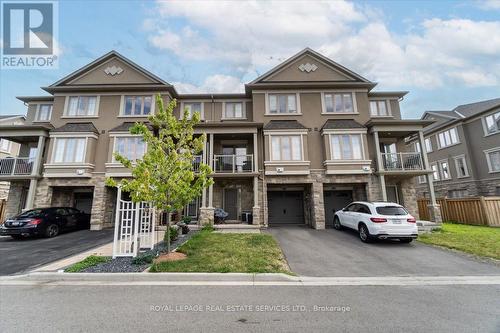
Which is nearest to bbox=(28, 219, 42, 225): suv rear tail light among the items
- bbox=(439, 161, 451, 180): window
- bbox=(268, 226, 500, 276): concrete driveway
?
bbox=(268, 226, 500, 276): concrete driveway

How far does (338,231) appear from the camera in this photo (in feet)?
40.6

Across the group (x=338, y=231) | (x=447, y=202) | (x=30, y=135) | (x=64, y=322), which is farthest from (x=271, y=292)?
(x=30, y=135)

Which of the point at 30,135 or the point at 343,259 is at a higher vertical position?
the point at 30,135

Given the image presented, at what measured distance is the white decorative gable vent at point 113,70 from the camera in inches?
657

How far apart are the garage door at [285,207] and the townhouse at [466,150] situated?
545 inches

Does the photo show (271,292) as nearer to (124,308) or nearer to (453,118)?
(124,308)

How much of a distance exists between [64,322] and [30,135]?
17.4 m

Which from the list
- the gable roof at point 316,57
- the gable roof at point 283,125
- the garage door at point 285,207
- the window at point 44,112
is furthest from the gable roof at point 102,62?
the garage door at point 285,207

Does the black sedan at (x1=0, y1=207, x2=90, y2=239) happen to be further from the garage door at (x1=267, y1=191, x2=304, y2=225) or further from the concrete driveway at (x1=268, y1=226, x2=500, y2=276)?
the garage door at (x1=267, y1=191, x2=304, y2=225)

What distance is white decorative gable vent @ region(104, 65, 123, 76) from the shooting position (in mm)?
16688

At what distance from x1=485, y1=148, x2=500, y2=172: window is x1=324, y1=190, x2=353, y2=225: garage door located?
13510 mm

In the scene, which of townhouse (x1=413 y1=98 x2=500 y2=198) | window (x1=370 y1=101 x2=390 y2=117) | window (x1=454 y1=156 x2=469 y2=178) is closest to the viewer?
window (x1=370 y1=101 x2=390 y2=117)

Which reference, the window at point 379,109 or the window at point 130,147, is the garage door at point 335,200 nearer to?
the window at point 379,109

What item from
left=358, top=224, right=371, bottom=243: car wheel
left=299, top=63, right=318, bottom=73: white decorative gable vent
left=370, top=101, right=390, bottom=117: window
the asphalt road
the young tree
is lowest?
the asphalt road
